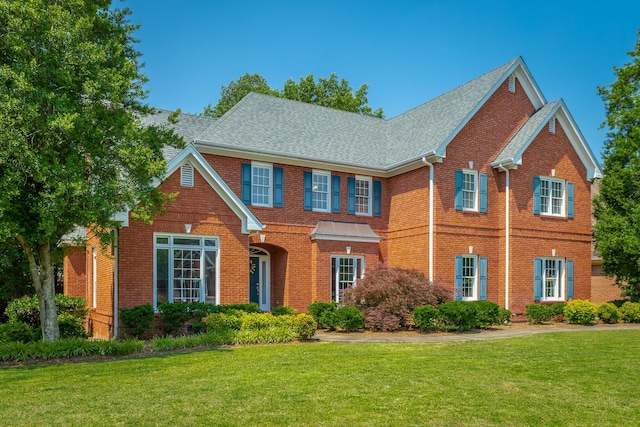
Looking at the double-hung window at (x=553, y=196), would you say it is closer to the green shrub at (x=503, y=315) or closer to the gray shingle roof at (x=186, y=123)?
the green shrub at (x=503, y=315)

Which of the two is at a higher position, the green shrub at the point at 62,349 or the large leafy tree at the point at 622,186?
the large leafy tree at the point at 622,186

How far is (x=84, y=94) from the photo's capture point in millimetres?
13602

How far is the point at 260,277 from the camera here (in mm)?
23391

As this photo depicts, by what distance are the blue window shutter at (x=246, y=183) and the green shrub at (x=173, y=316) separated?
20.2ft

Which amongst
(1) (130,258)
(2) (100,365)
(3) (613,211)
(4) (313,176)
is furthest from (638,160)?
(2) (100,365)

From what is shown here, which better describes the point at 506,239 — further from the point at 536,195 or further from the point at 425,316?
the point at 425,316

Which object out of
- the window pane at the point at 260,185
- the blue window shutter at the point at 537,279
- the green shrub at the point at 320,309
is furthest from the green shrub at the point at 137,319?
the blue window shutter at the point at 537,279

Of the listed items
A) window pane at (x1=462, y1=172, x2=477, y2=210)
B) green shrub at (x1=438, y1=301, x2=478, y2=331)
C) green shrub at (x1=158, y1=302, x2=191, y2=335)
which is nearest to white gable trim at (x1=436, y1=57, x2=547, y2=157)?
window pane at (x1=462, y1=172, x2=477, y2=210)

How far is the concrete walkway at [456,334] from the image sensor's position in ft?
55.7

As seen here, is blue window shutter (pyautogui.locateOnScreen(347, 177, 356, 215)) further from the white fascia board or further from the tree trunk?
the tree trunk

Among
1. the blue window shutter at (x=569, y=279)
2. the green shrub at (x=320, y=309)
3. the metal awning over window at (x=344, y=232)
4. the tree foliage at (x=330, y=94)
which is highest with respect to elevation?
the tree foliage at (x=330, y=94)

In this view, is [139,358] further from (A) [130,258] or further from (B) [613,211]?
(B) [613,211]

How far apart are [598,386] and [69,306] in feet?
52.3

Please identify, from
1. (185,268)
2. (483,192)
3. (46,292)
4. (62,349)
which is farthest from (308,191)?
(62,349)
